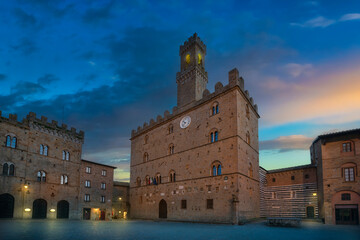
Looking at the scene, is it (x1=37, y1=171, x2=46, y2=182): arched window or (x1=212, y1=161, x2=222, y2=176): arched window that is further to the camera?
(x1=37, y1=171, x2=46, y2=182): arched window

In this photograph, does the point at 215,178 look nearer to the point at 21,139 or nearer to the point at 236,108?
the point at 236,108

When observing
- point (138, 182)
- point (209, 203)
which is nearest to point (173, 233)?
point (209, 203)

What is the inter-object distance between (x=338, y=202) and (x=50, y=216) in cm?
3542

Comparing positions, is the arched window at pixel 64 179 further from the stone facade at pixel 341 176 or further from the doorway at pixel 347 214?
the doorway at pixel 347 214

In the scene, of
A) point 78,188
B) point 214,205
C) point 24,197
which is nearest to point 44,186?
point 24,197

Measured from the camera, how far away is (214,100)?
104ft

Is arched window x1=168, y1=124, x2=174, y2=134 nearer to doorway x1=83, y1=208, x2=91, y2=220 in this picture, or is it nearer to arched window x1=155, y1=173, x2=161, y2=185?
arched window x1=155, y1=173, x2=161, y2=185

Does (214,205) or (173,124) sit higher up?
(173,124)

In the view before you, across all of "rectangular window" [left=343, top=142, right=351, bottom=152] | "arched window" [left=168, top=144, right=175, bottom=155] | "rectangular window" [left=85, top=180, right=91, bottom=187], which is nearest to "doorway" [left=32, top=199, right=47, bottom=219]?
"rectangular window" [left=85, top=180, right=91, bottom=187]

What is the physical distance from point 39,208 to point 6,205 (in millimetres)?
4341

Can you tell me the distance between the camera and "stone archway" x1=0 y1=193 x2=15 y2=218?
31.2m

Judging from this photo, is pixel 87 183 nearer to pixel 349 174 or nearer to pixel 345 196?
pixel 345 196

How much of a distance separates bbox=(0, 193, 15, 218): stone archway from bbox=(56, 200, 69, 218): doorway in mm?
6601

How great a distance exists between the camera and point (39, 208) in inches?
1379
